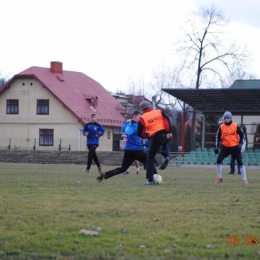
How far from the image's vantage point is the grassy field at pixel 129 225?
5965 millimetres

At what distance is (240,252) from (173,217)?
2.23 m

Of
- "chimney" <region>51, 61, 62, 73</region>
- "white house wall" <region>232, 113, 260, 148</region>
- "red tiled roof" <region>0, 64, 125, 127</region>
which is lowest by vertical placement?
"white house wall" <region>232, 113, 260, 148</region>

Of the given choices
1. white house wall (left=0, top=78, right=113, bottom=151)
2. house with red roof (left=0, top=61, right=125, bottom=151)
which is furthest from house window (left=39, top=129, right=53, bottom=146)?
white house wall (left=0, top=78, right=113, bottom=151)

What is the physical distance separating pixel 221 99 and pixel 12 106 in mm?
29440

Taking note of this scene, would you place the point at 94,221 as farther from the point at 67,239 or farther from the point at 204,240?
the point at 204,240

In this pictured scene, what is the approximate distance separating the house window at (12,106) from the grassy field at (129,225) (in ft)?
175

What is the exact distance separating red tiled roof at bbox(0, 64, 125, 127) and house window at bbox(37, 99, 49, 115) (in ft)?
5.74

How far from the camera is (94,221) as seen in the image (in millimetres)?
7723

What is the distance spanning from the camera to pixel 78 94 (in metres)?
65.0

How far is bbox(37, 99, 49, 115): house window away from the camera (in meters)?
62.7

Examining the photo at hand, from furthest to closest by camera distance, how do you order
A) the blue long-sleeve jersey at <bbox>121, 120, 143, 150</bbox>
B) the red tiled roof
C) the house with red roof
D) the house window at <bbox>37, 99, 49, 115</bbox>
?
the house window at <bbox>37, 99, 49, 115</bbox> < the red tiled roof < the house with red roof < the blue long-sleeve jersey at <bbox>121, 120, 143, 150</bbox>

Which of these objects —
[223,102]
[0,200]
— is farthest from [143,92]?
[0,200]

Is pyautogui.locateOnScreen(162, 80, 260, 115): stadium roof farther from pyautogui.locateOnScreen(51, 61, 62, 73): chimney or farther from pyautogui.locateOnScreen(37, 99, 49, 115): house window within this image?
pyautogui.locateOnScreen(51, 61, 62, 73): chimney
